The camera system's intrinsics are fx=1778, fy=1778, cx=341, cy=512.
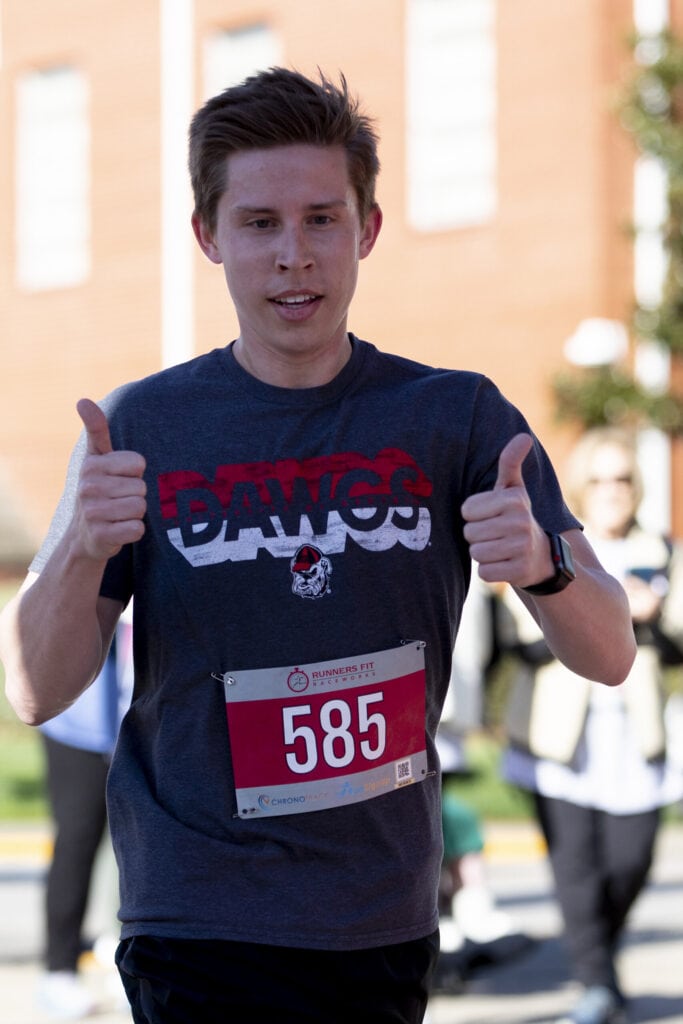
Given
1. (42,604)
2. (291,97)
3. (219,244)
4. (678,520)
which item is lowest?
(678,520)

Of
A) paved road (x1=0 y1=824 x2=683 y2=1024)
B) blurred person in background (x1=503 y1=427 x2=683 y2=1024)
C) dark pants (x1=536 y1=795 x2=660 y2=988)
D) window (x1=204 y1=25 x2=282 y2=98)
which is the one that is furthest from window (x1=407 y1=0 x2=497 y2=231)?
dark pants (x1=536 y1=795 x2=660 y2=988)

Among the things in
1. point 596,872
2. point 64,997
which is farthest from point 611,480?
point 64,997

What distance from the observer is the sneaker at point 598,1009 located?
5.98m

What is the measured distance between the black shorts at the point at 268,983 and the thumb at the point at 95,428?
73 centimetres

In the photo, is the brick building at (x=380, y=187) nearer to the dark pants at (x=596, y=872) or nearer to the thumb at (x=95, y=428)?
the dark pants at (x=596, y=872)

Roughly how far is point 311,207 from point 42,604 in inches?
28.6

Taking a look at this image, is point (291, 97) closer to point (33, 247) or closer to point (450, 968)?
point (450, 968)

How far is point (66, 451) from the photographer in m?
20.7

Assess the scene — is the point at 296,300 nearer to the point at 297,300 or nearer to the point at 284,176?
the point at 297,300

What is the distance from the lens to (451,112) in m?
18.1

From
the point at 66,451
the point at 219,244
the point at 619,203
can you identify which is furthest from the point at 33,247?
the point at 219,244

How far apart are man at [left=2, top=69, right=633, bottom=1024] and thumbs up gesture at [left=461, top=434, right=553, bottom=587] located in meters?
0.01

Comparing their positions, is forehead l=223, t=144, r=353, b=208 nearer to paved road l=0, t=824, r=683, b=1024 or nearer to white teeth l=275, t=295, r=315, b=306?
white teeth l=275, t=295, r=315, b=306

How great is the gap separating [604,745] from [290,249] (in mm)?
3953
